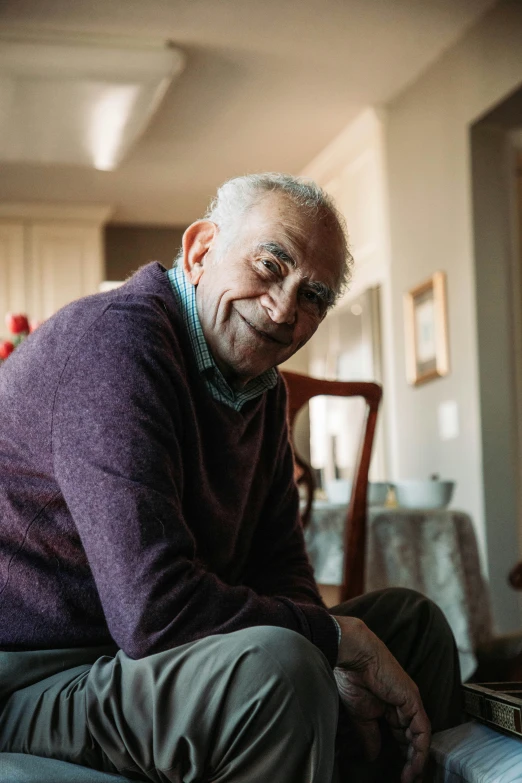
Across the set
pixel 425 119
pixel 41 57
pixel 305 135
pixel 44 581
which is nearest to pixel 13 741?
pixel 44 581

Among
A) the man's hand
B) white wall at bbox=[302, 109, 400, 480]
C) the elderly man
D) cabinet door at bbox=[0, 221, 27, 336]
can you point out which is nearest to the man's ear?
the elderly man

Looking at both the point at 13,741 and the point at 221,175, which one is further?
the point at 221,175

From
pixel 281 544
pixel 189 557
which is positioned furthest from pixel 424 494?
pixel 189 557

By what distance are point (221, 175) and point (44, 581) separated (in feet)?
16.0

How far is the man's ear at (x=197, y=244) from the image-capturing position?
4.32 ft

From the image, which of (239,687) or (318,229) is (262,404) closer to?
(318,229)

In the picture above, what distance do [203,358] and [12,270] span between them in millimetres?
5112

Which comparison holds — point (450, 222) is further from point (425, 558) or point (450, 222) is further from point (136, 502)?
point (136, 502)

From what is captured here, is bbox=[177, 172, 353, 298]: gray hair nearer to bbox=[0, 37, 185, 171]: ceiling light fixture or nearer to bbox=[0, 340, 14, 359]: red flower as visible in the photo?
bbox=[0, 340, 14, 359]: red flower

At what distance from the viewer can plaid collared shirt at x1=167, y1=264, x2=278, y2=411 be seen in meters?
1.24

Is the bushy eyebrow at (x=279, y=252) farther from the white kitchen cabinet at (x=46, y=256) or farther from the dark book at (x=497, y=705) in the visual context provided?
the white kitchen cabinet at (x=46, y=256)

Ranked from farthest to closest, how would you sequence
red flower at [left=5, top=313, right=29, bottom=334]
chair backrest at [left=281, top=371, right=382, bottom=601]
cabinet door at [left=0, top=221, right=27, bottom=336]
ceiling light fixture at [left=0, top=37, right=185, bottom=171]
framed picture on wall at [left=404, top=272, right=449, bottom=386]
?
Result: cabinet door at [left=0, top=221, right=27, bottom=336] → framed picture on wall at [left=404, top=272, right=449, bottom=386] → ceiling light fixture at [left=0, top=37, right=185, bottom=171] → red flower at [left=5, top=313, right=29, bottom=334] → chair backrest at [left=281, top=371, right=382, bottom=601]

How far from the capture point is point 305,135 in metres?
5.20

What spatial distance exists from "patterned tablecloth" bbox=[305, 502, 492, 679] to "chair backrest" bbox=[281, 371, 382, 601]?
0.15 m
